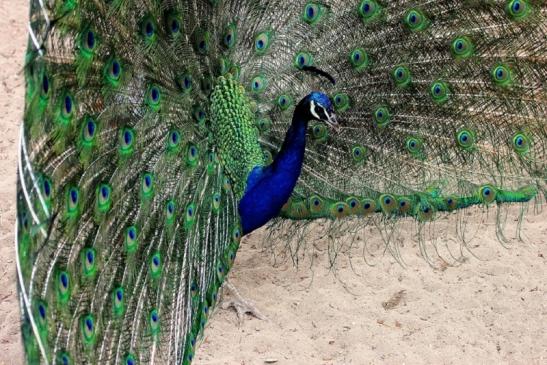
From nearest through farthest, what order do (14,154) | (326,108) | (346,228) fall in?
(326,108), (346,228), (14,154)

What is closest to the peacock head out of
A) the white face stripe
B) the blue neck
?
the white face stripe

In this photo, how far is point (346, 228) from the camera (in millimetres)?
3838

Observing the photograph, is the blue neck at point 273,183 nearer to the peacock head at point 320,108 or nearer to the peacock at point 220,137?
the peacock at point 220,137

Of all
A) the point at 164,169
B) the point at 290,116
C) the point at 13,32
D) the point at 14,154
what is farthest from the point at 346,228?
the point at 13,32

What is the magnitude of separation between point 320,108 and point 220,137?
406 millimetres

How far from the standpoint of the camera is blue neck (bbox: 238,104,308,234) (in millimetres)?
3016

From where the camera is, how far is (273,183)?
306 centimetres

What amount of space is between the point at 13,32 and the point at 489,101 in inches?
135

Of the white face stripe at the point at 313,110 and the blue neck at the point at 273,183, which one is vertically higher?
the white face stripe at the point at 313,110

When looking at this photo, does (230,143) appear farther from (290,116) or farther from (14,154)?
(14,154)

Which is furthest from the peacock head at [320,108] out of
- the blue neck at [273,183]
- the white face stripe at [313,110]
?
the blue neck at [273,183]

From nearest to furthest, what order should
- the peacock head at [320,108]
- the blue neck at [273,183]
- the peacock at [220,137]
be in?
the peacock at [220,137] → the peacock head at [320,108] → the blue neck at [273,183]

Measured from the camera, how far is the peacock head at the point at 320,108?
2834 millimetres

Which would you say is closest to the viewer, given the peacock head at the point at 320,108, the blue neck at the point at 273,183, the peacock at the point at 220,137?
the peacock at the point at 220,137
